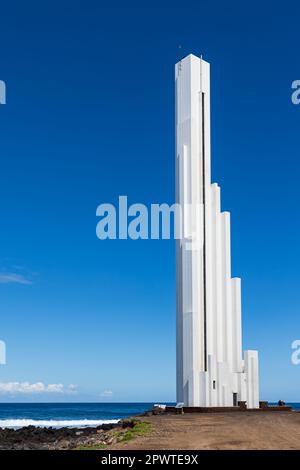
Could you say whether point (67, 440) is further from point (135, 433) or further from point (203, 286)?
point (203, 286)

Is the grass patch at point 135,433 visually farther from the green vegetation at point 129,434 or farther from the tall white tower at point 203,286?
the tall white tower at point 203,286

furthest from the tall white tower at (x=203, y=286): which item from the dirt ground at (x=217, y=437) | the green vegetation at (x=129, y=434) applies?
the green vegetation at (x=129, y=434)

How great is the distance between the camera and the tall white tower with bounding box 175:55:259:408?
35031mm

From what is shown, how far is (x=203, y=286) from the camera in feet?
119

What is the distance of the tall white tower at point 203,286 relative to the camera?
3503 centimetres

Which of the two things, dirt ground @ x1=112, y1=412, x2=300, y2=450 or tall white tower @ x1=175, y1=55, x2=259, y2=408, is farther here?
tall white tower @ x1=175, y1=55, x2=259, y2=408

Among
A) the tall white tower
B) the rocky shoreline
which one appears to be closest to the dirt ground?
the rocky shoreline

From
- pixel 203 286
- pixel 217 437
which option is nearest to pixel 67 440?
pixel 217 437

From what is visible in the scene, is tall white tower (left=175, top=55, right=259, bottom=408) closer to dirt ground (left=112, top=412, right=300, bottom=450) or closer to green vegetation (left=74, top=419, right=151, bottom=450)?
dirt ground (left=112, top=412, right=300, bottom=450)

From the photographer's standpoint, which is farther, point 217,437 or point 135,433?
point 135,433
